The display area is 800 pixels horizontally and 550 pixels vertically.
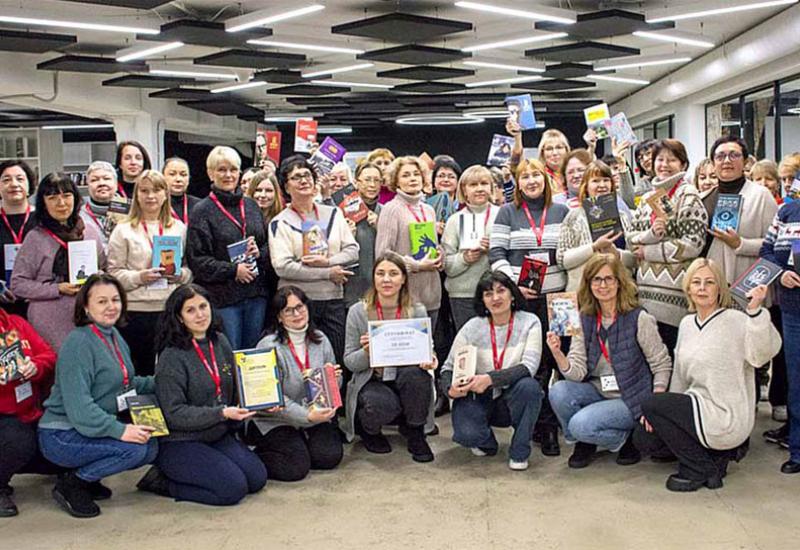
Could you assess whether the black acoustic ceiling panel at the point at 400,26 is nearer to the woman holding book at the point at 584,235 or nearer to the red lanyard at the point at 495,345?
the woman holding book at the point at 584,235

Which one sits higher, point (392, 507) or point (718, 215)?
point (718, 215)

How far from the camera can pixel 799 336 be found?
3656 millimetres

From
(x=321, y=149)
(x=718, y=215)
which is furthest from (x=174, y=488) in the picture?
(x=718, y=215)

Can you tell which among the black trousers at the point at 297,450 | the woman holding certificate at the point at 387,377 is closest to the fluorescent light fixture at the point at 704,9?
the woman holding certificate at the point at 387,377

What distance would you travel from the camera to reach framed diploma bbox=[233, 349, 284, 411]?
11.9ft

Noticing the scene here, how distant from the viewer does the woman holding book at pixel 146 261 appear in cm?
401

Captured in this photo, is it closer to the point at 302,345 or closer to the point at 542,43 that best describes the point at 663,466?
the point at 302,345

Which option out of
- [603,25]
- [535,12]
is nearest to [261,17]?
[535,12]

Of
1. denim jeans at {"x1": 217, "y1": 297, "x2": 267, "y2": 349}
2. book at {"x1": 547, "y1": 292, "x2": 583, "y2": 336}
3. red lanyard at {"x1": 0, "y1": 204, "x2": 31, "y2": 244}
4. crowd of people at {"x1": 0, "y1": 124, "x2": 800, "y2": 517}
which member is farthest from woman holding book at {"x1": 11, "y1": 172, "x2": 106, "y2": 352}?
book at {"x1": 547, "y1": 292, "x2": 583, "y2": 336}

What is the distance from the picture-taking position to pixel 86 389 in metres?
3.40

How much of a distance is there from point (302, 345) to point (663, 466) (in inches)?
71.0

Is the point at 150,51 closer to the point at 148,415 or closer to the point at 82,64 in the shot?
the point at 82,64

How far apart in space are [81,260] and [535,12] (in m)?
5.47

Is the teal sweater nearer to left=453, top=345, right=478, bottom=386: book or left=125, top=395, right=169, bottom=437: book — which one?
left=125, top=395, right=169, bottom=437: book
